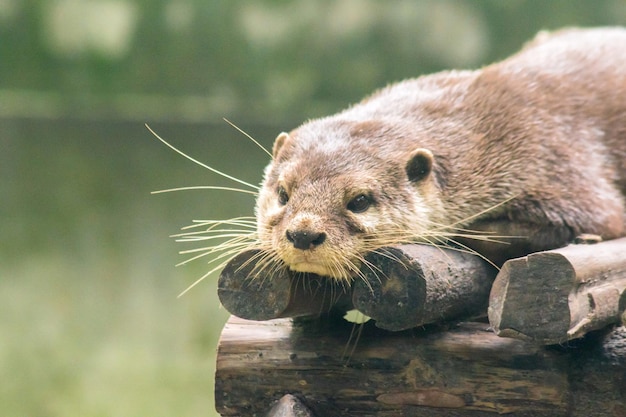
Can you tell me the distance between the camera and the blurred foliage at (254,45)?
614cm

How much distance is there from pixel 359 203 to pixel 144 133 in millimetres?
3565

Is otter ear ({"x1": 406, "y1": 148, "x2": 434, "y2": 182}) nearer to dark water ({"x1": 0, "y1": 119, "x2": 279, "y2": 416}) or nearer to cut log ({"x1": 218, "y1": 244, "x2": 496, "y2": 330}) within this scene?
cut log ({"x1": 218, "y1": 244, "x2": 496, "y2": 330})

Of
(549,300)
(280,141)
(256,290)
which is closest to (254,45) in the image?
(280,141)

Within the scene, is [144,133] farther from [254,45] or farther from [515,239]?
[515,239]

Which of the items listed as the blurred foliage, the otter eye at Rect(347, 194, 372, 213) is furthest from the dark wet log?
the blurred foliage

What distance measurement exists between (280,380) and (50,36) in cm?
403

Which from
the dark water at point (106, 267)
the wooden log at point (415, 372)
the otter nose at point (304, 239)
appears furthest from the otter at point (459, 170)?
the dark water at point (106, 267)

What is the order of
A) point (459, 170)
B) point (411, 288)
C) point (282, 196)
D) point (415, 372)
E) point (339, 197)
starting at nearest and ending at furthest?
point (411, 288), point (415, 372), point (339, 197), point (282, 196), point (459, 170)

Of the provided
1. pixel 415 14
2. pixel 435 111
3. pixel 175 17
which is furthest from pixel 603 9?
pixel 435 111

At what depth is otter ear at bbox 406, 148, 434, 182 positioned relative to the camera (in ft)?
10.2

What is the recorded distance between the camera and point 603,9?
6.36 meters

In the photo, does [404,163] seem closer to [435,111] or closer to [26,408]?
[435,111]

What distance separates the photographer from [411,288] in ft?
8.52

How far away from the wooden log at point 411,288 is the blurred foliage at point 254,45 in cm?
360
